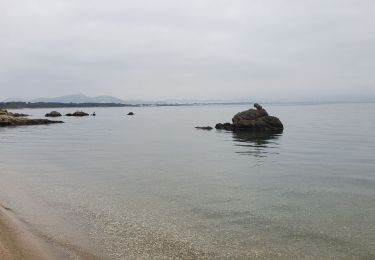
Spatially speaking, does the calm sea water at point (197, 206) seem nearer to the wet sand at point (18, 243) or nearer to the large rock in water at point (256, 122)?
the wet sand at point (18, 243)

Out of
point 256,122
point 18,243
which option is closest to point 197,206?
point 18,243

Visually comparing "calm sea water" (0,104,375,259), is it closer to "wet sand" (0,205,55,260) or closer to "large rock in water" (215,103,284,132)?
"wet sand" (0,205,55,260)

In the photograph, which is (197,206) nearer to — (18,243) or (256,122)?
(18,243)

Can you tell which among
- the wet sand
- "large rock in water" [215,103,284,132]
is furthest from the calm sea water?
"large rock in water" [215,103,284,132]

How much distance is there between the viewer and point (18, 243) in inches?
440

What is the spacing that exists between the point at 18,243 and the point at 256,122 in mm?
54101

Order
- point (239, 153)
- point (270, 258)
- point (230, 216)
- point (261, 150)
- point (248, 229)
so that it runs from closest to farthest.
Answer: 1. point (270, 258)
2. point (248, 229)
3. point (230, 216)
4. point (239, 153)
5. point (261, 150)

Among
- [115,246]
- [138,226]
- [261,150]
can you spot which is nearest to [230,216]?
[138,226]

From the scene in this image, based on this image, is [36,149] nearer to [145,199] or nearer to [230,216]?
[145,199]

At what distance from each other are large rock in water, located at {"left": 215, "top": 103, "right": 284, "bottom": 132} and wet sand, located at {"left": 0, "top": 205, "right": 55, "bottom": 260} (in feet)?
171

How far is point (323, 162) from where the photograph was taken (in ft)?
94.9

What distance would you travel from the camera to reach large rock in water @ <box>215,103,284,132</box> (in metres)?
62.3

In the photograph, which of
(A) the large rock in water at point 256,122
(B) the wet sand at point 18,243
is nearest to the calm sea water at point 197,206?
(B) the wet sand at point 18,243

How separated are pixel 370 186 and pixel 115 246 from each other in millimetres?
14345
